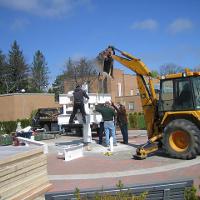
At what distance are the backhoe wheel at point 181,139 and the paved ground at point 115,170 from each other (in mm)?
296

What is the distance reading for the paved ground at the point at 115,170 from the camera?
33.8 feet

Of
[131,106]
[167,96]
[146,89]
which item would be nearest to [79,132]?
[146,89]

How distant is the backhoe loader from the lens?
526 inches

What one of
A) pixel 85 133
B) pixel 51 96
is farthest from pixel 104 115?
pixel 51 96

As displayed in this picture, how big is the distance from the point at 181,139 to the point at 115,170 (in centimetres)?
290

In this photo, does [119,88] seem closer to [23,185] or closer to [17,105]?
[17,105]

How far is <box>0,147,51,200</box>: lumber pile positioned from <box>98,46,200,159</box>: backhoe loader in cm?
529

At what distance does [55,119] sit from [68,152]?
14.9m

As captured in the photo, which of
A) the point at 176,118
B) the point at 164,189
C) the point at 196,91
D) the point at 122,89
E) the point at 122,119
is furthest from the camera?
the point at 122,89

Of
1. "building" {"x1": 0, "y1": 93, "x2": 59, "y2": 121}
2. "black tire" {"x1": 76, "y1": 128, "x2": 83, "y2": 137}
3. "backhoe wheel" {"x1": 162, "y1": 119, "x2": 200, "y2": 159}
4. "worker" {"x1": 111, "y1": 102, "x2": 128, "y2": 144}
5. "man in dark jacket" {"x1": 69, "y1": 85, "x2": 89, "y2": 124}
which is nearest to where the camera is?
"backhoe wheel" {"x1": 162, "y1": 119, "x2": 200, "y2": 159}

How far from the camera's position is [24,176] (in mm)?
8375

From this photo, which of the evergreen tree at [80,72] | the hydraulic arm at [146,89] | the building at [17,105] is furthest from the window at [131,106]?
the hydraulic arm at [146,89]

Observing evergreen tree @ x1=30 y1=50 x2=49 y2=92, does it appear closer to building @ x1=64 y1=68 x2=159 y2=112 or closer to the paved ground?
building @ x1=64 y1=68 x2=159 y2=112

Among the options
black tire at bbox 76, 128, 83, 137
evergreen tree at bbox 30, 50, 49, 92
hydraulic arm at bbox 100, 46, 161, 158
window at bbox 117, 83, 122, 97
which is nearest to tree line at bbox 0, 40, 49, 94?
evergreen tree at bbox 30, 50, 49, 92
